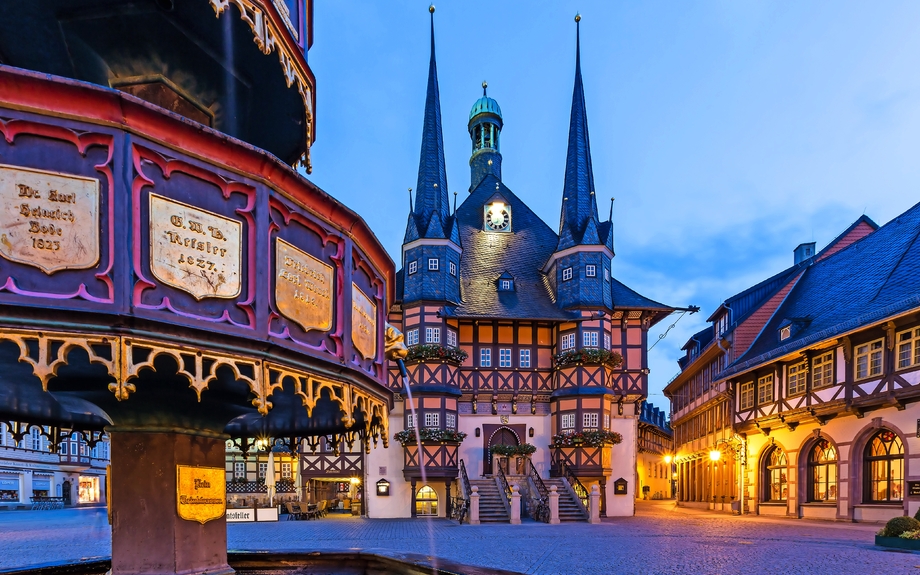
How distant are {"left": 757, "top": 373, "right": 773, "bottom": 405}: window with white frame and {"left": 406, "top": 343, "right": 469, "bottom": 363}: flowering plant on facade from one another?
44.4 ft

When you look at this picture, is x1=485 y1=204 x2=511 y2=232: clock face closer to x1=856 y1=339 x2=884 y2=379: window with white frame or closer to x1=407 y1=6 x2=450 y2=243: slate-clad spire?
x1=407 y1=6 x2=450 y2=243: slate-clad spire

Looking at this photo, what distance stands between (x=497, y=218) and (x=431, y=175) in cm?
515

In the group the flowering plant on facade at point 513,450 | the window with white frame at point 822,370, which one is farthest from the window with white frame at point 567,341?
the window with white frame at point 822,370

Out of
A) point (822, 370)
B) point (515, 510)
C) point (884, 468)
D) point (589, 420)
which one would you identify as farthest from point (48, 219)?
point (589, 420)

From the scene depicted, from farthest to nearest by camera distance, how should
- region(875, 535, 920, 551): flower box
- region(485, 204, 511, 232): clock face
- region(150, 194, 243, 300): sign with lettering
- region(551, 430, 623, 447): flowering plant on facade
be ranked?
region(485, 204, 511, 232): clock face, region(551, 430, 623, 447): flowering plant on facade, region(875, 535, 920, 551): flower box, region(150, 194, 243, 300): sign with lettering

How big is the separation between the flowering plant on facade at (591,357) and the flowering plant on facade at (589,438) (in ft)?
9.98

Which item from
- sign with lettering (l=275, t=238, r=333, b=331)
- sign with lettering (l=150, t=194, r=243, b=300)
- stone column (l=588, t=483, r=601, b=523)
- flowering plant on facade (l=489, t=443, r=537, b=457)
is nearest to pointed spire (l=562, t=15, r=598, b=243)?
flowering plant on facade (l=489, t=443, r=537, b=457)

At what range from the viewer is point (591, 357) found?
28656 mm

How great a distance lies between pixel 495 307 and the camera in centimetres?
3052

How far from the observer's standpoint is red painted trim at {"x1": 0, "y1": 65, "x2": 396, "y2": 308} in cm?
404

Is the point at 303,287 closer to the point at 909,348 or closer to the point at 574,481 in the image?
the point at 909,348

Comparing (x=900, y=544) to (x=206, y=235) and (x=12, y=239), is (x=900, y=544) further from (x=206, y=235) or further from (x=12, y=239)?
(x=12, y=239)

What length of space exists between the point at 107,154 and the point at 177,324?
1.22m

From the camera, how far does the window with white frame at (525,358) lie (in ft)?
101
